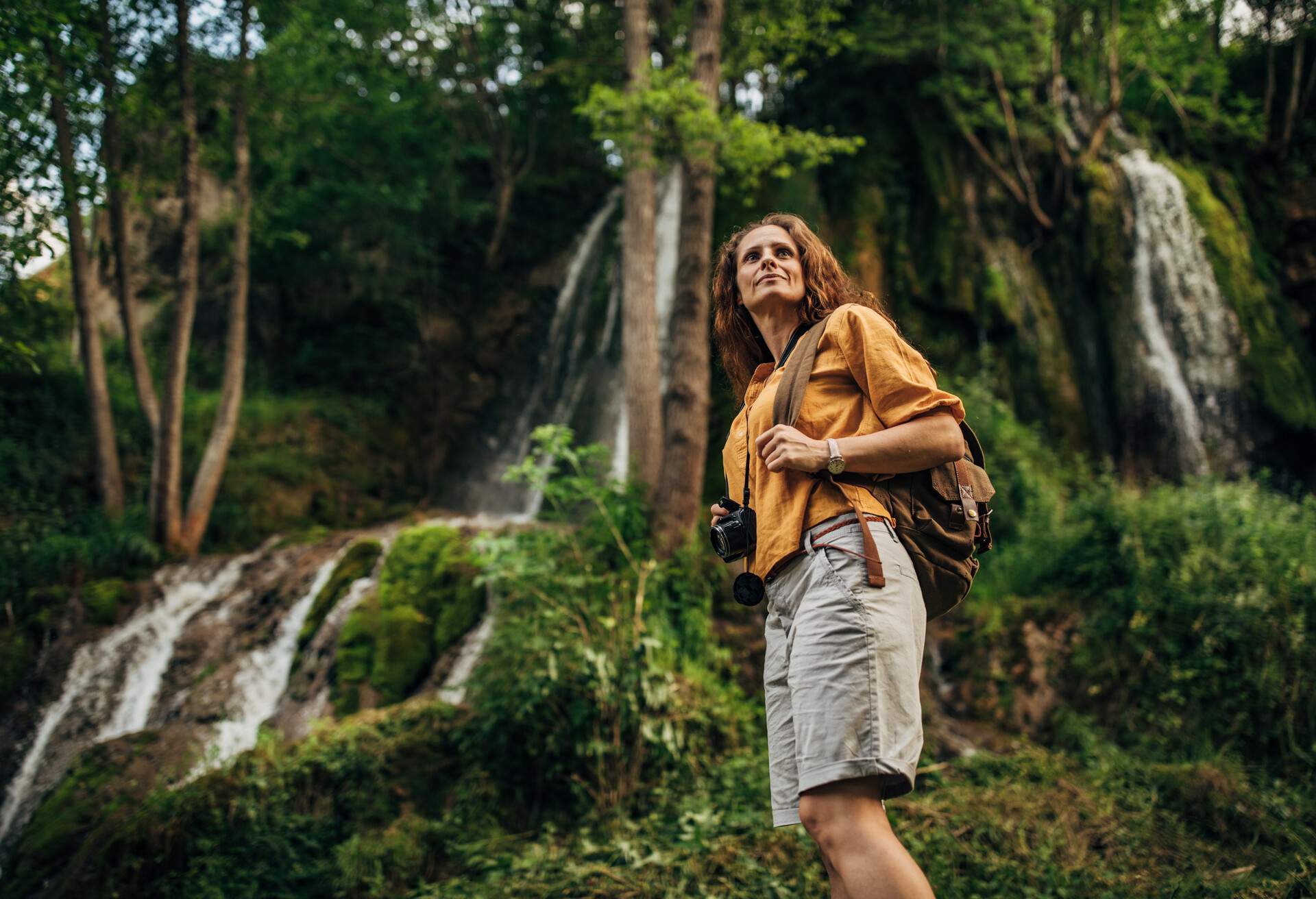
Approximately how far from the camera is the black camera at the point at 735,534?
215 centimetres

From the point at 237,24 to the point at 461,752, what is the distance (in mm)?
9317

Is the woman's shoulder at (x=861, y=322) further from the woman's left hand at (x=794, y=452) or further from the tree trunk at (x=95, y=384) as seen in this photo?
the tree trunk at (x=95, y=384)

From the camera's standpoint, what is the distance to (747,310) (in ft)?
8.14

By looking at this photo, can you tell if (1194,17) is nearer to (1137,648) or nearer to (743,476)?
(1137,648)

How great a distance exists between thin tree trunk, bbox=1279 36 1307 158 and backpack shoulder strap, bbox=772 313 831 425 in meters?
15.3

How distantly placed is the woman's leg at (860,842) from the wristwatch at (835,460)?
0.68m

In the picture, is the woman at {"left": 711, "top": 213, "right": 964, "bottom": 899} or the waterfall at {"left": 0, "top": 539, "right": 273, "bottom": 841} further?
the waterfall at {"left": 0, "top": 539, "right": 273, "bottom": 841}

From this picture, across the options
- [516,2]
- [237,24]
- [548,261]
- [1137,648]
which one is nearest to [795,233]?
[1137,648]

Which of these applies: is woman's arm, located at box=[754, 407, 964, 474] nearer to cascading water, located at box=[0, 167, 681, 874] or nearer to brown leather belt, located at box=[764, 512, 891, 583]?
brown leather belt, located at box=[764, 512, 891, 583]

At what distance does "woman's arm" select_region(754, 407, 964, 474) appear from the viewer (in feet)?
6.13

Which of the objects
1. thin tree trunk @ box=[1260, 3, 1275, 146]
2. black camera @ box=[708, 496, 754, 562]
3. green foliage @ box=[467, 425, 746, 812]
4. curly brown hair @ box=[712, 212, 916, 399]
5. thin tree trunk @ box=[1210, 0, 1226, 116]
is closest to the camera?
black camera @ box=[708, 496, 754, 562]

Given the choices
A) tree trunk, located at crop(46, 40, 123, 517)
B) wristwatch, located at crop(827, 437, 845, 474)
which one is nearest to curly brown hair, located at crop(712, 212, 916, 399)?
wristwatch, located at crop(827, 437, 845, 474)

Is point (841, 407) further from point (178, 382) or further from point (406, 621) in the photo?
point (178, 382)

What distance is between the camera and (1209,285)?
36.0 feet
